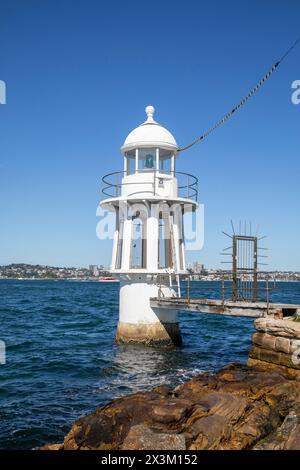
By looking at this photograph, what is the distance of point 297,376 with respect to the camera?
41.3 feet

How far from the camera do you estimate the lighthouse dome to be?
21.9 meters

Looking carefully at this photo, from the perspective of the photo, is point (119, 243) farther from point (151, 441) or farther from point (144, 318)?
point (151, 441)

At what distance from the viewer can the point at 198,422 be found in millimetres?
8531

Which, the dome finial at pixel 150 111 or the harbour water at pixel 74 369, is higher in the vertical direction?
the dome finial at pixel 150 111

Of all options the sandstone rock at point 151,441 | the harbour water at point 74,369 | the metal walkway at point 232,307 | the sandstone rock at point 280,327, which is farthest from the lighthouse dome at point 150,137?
the sandstone rock at point 151,441

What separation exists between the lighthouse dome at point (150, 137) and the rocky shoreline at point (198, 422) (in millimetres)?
13287

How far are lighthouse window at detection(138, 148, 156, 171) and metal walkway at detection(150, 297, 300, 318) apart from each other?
6026 millimetres

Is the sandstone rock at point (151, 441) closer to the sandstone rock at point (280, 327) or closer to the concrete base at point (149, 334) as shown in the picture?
the sandstone rock at point (280, 327)

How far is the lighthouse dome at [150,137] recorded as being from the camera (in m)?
21.9

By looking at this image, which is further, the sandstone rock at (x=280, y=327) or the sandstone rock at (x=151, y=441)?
the sandstone rock at (x=280, y=327)

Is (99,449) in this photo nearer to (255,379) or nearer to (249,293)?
(255,379)

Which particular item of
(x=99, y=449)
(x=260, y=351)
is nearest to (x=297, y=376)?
(x=260, y=351)

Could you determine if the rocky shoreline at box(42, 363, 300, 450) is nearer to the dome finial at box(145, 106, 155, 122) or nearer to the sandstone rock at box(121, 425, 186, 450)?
the sandstone rock at box(121, 425, 186, 450)

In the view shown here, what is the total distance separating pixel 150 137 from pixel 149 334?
28.9ft
